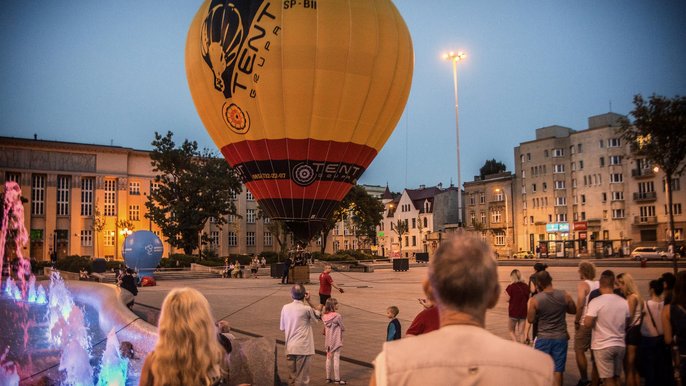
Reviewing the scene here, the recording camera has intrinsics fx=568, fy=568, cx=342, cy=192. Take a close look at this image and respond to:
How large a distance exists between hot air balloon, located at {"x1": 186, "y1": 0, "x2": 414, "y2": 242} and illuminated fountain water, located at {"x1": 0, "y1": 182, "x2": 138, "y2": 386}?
9.28 metres

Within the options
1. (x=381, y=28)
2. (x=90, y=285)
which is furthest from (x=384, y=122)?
(x=90, y=285)

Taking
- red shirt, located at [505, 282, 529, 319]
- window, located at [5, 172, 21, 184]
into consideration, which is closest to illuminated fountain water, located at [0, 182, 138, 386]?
red shirt, located at [505, 282, 529, 319]

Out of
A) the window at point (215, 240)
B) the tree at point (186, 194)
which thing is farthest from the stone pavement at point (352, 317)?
the window at point (215, 240)

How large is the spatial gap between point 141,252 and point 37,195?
44933mm

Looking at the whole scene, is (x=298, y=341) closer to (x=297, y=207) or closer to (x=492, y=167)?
(x=297, y=207)

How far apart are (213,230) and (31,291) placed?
177 ft

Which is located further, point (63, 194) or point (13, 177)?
point (63, 194)

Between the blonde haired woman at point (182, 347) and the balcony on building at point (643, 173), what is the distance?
258 feet

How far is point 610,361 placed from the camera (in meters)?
7.77

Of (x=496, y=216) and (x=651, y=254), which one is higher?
(x=496, y=216)

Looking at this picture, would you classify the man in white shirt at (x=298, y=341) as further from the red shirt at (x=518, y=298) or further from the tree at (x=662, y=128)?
the tree at (x=662, y=128)

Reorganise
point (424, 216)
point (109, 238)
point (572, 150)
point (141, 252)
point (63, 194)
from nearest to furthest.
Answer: point (141, 252) < point (63, 194) < point (109, 238) < point (572, 150) < point (424, 216)

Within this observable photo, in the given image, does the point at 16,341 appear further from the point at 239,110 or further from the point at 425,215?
the point at 425,215

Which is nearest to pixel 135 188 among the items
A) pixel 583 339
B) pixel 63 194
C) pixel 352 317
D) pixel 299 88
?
pixel 63 194
